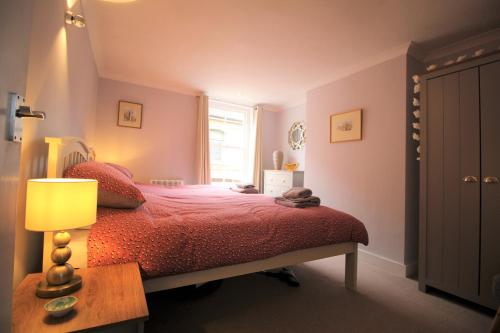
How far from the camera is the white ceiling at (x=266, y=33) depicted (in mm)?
1954

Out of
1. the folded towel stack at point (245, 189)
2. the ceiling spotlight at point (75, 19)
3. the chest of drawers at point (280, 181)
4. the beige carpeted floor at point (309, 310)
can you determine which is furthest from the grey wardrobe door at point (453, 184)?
the ceiling spotlight at point (75, 19)

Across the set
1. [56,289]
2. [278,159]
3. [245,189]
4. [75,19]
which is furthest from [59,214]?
[278,159]

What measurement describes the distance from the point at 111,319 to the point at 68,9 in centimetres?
195

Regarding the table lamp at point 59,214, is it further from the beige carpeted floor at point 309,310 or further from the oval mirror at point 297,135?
the oval mirror at point 297,135

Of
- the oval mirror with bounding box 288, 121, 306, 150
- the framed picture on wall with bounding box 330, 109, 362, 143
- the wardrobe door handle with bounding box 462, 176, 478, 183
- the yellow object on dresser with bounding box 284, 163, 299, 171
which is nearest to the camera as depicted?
the wardrobe door handle with bounding box 462, 176, 478, 183

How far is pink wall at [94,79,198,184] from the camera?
3535mm

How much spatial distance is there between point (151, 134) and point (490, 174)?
161 inches

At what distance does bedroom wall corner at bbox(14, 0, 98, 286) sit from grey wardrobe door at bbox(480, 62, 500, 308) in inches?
112

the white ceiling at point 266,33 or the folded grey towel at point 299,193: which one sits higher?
the white ceiling at point 266,33

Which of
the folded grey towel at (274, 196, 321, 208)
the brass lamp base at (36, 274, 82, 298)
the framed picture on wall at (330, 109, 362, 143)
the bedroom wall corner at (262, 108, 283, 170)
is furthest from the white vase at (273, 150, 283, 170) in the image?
the brass lamp base at (36, 274, 82, 298)

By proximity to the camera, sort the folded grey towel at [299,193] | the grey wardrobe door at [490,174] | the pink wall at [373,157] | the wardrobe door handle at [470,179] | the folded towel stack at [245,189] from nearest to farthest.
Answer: the grey wardrobe door at [490,174] < the wardrobe door handle at [470,179] < the folded grey towel at [299,193] < the pink wall at [373,157] < the folded towel stack at [245,189]

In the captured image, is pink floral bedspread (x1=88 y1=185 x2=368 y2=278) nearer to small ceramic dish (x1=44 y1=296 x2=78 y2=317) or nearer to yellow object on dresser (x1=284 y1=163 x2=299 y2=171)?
small ceramic dish (x1=44 y1=296 x2=78 y2=317)

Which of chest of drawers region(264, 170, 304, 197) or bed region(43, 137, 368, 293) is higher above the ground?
chest of drawers region(264, 170, 304, 197)

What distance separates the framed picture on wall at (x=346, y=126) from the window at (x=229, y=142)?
6.75ft
